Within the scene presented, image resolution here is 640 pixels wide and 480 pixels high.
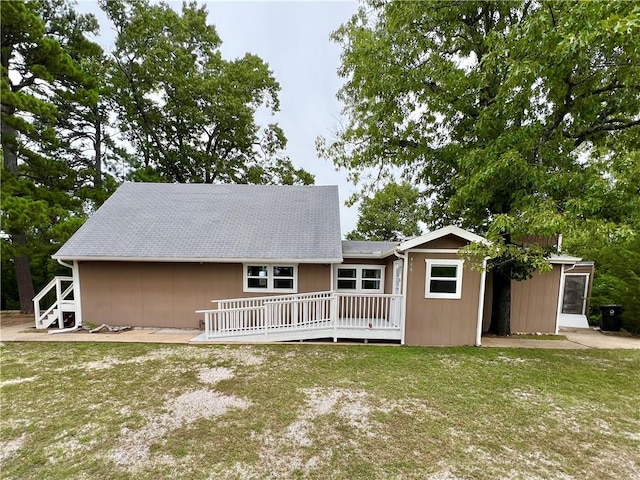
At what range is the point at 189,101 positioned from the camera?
16.9 m

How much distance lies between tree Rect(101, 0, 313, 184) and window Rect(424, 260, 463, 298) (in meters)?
13.2

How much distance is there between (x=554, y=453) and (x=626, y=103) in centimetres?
704

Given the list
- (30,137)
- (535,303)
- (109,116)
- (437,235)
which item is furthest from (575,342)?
(109,116)

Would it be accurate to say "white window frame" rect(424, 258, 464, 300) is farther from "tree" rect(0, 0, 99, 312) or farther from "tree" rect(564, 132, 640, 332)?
"tree" rect(0, 0, 99, 312)

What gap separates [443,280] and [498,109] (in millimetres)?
4170

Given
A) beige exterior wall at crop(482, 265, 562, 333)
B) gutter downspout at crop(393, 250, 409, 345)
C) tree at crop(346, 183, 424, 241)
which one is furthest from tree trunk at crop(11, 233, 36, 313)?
tree at crop(346, 183, 424, 241)

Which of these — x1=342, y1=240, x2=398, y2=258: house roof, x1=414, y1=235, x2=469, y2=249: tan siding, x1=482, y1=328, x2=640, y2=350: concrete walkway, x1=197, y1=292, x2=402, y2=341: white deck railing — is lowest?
x1=482, y1=328, x2=640, y2=350: concrete walkway

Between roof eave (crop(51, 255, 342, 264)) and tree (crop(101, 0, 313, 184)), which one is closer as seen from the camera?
roof eave (crop(51, 255, 342, 264))

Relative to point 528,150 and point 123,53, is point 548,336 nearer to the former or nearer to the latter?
point 528,150

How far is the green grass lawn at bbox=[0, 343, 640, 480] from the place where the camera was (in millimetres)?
2955

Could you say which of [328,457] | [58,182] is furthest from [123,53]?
[328,457]

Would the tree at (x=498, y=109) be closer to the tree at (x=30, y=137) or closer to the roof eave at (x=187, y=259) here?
the roof eave at (x=187, y=259)

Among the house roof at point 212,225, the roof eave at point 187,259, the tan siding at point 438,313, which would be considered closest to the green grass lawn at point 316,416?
the tan siding at point 438,313

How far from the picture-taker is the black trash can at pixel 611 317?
922 centimetres
